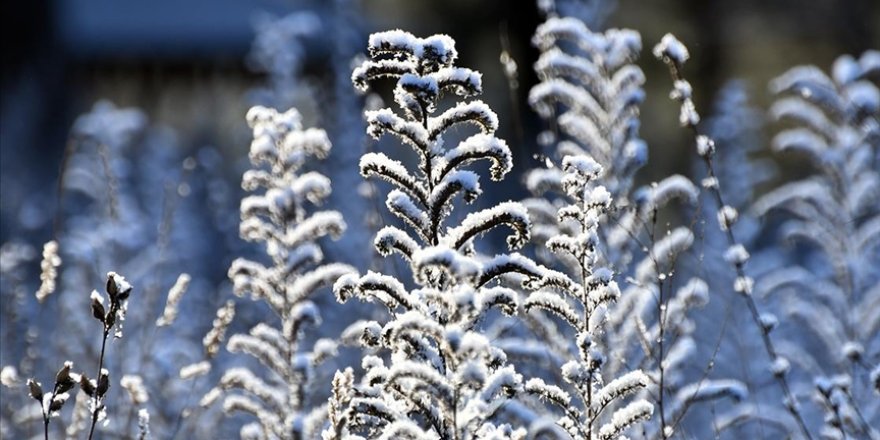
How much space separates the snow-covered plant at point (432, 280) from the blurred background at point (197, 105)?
135 cm

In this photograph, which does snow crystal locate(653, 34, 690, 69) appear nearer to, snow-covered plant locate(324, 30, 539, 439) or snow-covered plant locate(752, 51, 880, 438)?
snow-covered plant locate(324, 30, 539, 439)

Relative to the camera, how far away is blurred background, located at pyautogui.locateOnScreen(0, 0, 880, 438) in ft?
32.8

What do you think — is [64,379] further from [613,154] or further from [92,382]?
[613,154]

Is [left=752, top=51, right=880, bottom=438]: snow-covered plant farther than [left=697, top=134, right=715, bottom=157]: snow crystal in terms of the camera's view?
Yes

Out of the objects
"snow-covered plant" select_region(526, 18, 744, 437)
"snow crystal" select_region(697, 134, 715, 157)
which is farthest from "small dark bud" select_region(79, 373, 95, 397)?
"snow-covered plant" select_region(526, 18, 744, 437)

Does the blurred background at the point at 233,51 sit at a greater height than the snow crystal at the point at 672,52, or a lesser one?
greater

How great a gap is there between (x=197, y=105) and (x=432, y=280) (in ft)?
93.0

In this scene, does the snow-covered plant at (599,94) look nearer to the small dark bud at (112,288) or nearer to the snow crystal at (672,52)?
the snow crystal at (672,52)

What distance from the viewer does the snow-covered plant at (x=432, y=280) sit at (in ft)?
12.8

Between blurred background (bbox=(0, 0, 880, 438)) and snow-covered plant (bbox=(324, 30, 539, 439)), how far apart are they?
4.44 ft

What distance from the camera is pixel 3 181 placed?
53.1 ft

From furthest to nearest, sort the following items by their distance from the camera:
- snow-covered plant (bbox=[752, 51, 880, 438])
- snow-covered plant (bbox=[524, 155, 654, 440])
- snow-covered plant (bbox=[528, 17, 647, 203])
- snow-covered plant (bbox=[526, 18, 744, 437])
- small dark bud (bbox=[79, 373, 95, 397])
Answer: snow-covered plant (bbox=[752, 51, 880, 438]) < snow-covered plant (bbox=[528, 17, 647, 203]) < snow-covered plant (bbox=[526, 18, 744, 437]) < snow-covered plant (bbox=[524, 155, 654, 440]) < small dark bud (bbox=[79, 373, 95, 397])

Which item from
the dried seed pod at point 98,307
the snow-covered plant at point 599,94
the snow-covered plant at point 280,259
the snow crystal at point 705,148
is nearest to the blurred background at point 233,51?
the snow-covered plant at point 599,94

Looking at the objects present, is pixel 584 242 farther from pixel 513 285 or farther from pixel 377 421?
pixel 513 285
